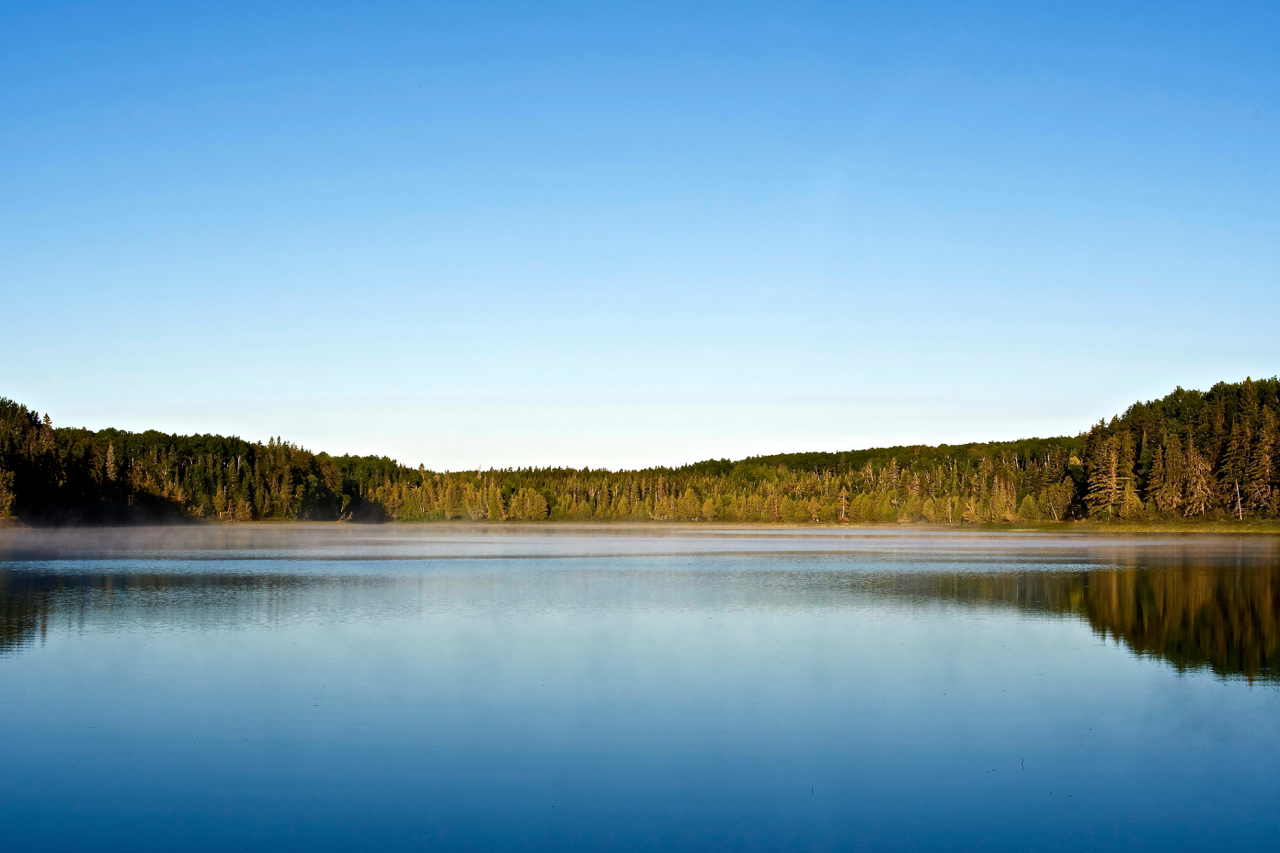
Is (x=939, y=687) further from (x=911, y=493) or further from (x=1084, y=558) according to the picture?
(x=911, y=493)

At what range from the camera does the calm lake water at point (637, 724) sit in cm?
1145

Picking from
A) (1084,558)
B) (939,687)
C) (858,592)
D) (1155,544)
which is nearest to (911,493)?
(1155,544)

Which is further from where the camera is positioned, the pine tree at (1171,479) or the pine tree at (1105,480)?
the pine tree at (1105,480)

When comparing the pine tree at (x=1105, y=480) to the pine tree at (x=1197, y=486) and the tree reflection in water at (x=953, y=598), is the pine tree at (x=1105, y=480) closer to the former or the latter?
the pine tree at (x=1197, y=486)

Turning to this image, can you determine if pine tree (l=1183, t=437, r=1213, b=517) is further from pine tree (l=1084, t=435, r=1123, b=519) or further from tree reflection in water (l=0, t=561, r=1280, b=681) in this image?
tree reflection in water (l=0, t=561, r=1280, b=681)

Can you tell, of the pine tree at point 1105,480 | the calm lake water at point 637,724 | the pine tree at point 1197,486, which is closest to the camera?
the calm lake water at point 637,724

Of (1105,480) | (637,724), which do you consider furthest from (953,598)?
(1105,480)

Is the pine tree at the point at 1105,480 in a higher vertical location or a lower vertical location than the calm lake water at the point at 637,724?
higher

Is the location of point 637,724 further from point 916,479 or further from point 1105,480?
point 916,479

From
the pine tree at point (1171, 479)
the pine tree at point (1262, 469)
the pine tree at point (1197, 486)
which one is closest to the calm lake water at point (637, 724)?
the pine tree at point (1262, 469)

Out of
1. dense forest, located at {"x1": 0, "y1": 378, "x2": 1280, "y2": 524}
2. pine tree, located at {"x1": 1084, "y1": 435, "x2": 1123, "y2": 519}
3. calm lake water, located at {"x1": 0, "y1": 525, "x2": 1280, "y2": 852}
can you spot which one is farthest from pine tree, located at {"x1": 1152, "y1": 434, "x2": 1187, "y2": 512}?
calm lake water, located at {"x1": 0, "y1": 525, "x2": 1280, "y2": 852}

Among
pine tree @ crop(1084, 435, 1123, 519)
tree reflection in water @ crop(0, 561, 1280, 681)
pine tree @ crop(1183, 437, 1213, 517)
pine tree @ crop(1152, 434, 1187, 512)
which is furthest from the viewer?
pine tree @ crop(1084, 435, 1123, 519)

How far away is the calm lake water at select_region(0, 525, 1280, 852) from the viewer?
11.5 m

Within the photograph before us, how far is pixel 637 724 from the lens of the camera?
1591cm
